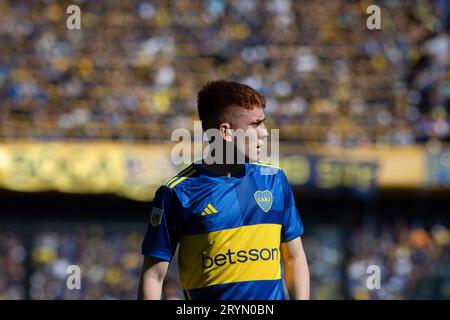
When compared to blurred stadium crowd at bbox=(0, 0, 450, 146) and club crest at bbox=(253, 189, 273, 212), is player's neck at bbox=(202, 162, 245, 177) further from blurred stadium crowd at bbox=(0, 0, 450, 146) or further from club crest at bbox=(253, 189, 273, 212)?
blurred stadium crowd at bbox=(0, 0, 450, 146)

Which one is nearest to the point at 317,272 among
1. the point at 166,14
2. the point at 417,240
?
the point at 417,240

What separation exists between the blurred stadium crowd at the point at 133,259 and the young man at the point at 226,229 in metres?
14.0

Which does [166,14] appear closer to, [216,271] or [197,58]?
[197,58]

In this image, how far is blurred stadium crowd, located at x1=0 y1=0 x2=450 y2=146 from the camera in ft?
62.3

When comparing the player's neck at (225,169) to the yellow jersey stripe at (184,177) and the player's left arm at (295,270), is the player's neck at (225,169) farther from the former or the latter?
the player's left arm at (295,270)

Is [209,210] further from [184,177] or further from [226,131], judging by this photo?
[226,131]

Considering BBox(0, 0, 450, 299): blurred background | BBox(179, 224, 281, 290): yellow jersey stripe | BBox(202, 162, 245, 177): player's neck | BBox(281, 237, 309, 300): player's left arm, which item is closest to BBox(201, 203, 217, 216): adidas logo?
BBox(179, 224, 281, 290): yellow jersey stripe

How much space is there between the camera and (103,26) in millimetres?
20578

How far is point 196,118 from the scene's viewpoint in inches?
761

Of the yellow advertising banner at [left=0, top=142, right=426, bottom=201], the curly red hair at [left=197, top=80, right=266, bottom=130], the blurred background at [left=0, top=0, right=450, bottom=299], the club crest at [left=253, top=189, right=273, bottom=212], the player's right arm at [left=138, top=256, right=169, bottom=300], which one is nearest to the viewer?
the player's right arm at [left=138, top=256, right=169, bottom=300]

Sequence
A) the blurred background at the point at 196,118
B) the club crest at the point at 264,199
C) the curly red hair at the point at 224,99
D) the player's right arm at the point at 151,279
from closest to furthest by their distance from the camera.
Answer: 1. the player's right arm at the point at 151,279
2. the curly red hair at the point at 224,99
3. the club crest at the point at 264,199
4. the blurred background at the point at 196,118

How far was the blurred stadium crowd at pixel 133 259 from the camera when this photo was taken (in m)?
18.9

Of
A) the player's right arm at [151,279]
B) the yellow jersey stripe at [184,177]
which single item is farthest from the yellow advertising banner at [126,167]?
the player's right arm at [151,279]

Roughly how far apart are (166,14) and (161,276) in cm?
1674
